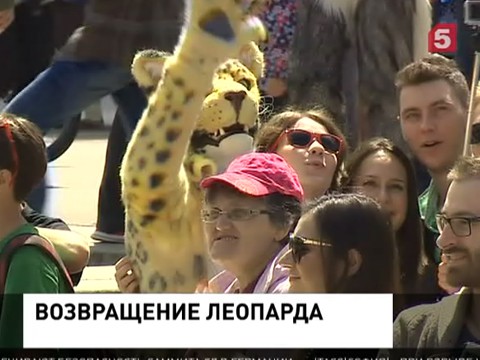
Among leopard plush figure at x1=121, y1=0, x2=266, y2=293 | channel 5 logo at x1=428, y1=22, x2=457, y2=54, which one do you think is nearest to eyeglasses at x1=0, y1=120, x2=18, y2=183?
leopard plush figure at x1=121, y1=0, x2=266, y2=293

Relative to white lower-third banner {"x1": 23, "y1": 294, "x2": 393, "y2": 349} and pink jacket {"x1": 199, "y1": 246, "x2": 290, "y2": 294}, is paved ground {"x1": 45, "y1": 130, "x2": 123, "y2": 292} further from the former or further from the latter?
pink jacket {"x1": 199, "y1": 246, "x2": 290, "y2": 294}

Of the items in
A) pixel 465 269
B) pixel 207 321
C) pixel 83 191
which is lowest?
pixel 83 191

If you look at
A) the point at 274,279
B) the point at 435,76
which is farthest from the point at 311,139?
the point at 274,279

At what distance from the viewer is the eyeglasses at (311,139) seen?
2609 millimetres

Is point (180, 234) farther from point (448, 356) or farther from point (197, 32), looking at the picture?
point (448, 356)

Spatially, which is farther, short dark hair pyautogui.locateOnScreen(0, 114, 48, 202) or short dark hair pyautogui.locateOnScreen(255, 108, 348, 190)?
short dark hair pyautogui.locateOnScreen(255, 108, 348, 190)

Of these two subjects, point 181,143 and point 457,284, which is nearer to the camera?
point 457,284

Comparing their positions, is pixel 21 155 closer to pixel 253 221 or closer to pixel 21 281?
pixel 21 281

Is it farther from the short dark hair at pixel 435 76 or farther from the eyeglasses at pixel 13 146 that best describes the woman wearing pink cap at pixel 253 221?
the short dark hair at pixel 435 76

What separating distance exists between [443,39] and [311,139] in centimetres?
100

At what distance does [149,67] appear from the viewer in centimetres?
269

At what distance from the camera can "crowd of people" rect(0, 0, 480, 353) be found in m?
2.06

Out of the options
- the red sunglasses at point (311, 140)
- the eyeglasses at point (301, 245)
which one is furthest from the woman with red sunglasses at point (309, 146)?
the eyeglasses at point (301, 245)

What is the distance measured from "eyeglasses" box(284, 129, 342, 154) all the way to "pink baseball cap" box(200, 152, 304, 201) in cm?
26
